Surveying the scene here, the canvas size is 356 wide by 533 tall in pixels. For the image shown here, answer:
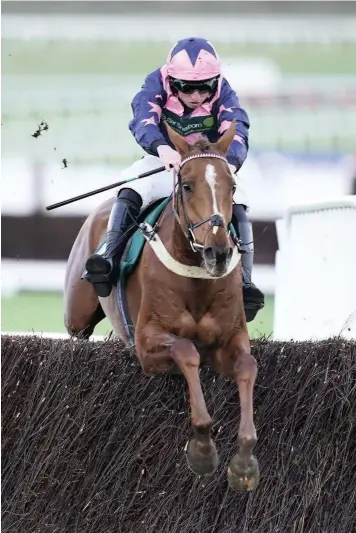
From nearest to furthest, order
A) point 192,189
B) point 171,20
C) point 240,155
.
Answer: point 192,189 → point 240,155 → point 171,20

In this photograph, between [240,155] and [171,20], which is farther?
[171,20]

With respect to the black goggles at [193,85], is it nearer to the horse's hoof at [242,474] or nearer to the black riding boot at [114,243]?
the black riding boot at [114,243]

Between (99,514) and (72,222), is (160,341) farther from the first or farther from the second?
(72,222)

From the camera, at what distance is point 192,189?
3799 millimetres

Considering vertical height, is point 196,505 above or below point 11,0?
below

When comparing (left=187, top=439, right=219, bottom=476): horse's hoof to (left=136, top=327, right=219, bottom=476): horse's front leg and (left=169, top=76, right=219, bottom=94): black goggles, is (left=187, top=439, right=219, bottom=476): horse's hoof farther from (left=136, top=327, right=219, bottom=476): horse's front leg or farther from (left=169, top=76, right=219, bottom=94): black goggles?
(left=169, top=76, right=219, bottom=94): black goggles

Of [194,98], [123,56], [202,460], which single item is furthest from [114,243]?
[123,56]

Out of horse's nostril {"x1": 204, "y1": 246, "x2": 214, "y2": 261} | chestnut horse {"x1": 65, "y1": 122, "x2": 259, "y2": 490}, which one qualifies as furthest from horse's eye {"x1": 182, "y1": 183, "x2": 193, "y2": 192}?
horse's nostril {"x1": 204, "y1": 246, "x2": 214, "y2": 261}

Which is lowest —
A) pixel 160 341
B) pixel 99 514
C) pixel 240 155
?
pixel 99 514

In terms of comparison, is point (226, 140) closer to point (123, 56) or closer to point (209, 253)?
point (209, 253)

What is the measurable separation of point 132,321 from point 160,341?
0.82 m

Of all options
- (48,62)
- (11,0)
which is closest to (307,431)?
(11,0)

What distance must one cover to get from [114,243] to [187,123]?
665 millimetres

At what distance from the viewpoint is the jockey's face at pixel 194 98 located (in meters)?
4.48
